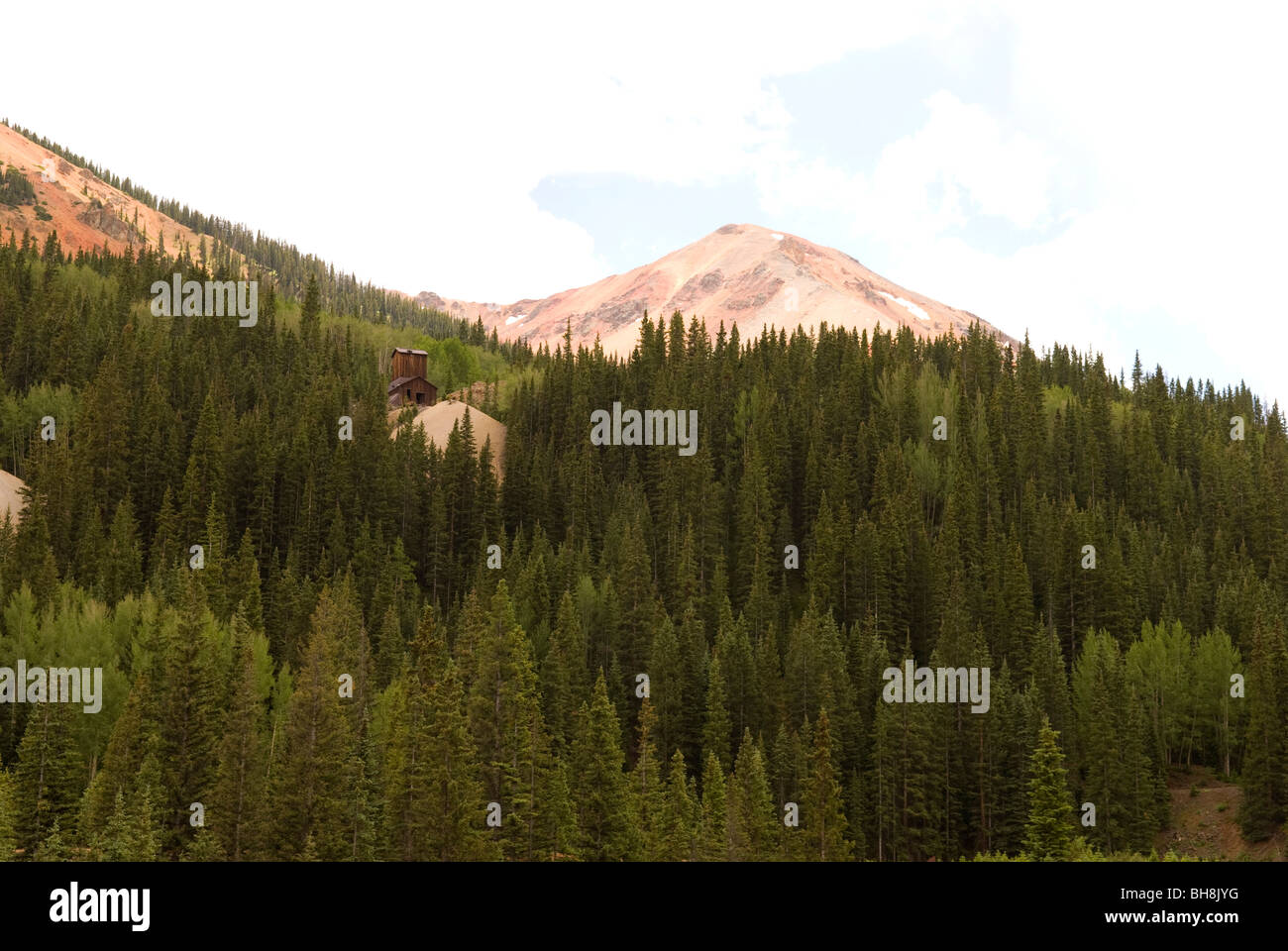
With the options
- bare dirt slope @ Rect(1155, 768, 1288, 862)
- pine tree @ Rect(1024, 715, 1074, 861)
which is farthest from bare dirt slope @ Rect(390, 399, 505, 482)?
pine tree @ Rect(1024, 715, 1074, 861)

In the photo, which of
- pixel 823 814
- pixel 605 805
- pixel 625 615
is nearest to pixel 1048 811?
pixel 823 814

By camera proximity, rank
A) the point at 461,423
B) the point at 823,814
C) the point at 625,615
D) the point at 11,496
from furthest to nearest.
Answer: the point at 461,423
the point at 11,496
the point at 625,615
the point at 823,814

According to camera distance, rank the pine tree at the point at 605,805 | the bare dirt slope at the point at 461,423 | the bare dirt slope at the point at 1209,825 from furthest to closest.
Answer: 1. the bare dirt slope at the point at 461,423
2. the bare dirt slope at the point at 1209,825
3. the pine tree at the point at 605,805

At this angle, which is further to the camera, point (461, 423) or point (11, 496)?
point (461, 423)

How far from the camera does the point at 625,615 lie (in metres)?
127

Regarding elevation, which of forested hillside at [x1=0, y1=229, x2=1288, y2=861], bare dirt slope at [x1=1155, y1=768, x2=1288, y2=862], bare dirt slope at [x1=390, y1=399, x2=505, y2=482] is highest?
bare dirt slope at [x1=390, y1=399, x2=505, y2=482]

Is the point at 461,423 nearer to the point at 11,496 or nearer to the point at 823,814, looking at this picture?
the point at 11,496

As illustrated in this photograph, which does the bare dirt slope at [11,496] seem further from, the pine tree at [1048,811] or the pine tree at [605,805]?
the pine tree at [1048,811]

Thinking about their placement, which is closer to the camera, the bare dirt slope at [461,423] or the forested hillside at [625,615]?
the forested hillside at [625,615]

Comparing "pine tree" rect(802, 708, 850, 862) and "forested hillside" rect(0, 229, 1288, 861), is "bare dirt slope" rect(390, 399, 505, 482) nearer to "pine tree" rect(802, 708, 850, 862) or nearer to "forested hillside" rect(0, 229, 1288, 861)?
"forested hillside" rect(0, 229, 1288, 861)

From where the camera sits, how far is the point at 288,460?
6152 inches

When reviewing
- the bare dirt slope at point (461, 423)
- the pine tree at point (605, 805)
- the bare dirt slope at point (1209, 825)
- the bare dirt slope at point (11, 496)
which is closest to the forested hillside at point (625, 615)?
the pine tree at point (605, 805)

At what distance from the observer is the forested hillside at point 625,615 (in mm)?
73688

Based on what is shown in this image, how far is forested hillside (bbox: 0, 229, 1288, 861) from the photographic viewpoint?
2901 inches
